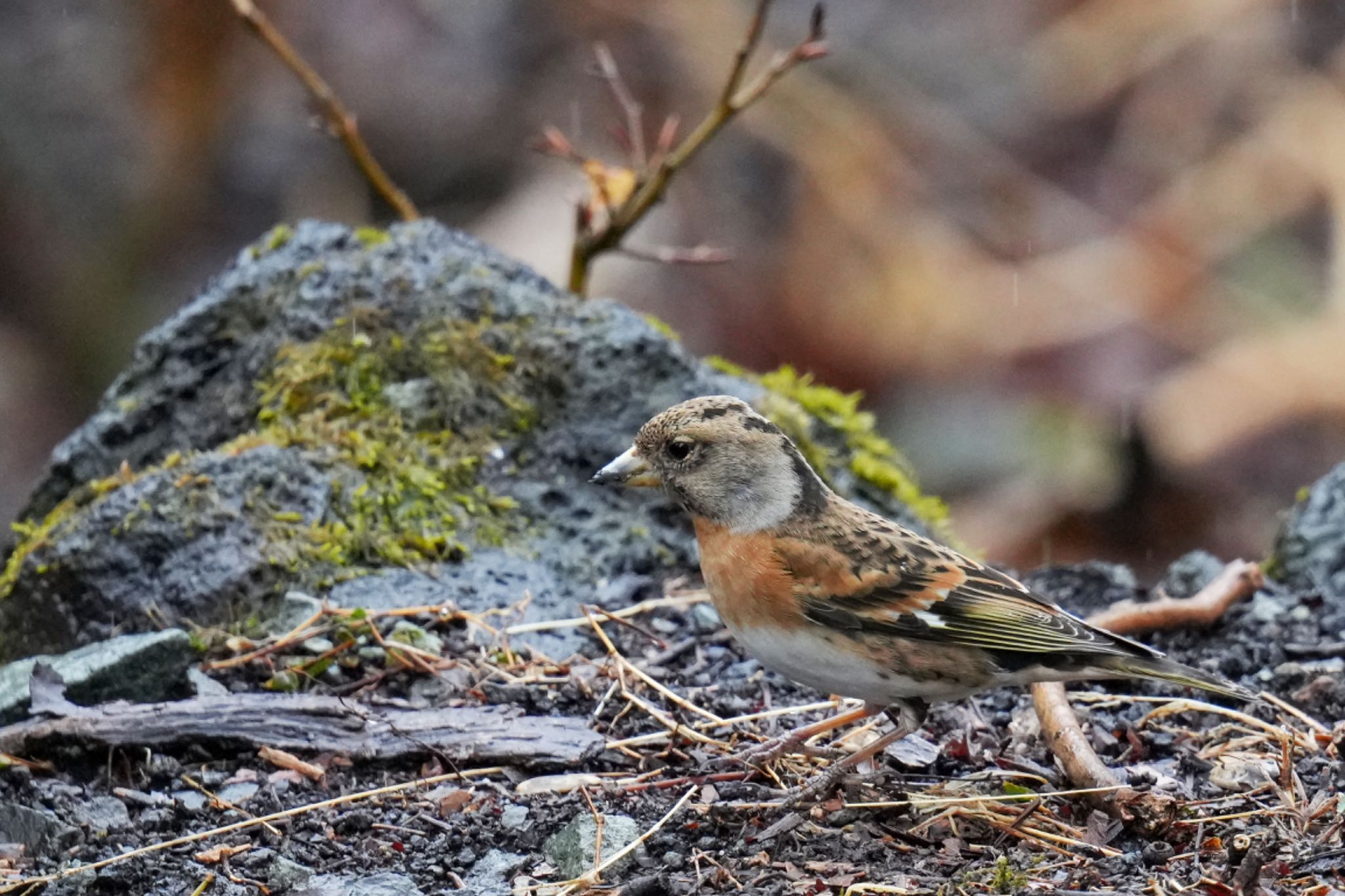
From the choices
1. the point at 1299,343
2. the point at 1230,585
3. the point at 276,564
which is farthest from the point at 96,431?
the point at 1299,343

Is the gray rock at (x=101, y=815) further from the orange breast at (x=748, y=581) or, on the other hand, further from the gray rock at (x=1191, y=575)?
the gray rock at (x=1191, y=575)

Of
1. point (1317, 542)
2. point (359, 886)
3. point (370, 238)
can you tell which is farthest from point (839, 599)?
point (370, 238)

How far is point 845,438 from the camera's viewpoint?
5.87 m

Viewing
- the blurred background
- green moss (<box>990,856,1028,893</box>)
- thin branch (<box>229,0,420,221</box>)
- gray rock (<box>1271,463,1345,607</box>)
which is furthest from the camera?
the blurred background

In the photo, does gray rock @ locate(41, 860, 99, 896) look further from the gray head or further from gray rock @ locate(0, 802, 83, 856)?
the gray head

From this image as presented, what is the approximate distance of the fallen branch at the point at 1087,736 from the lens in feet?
11.5

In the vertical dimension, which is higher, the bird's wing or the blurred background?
the blurred background

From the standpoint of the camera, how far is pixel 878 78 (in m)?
10.7

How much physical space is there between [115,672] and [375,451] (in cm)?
131

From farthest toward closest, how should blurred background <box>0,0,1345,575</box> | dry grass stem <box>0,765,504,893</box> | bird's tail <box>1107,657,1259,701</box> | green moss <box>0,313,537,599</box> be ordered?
blurred background <box>0,0,1345,575</box>
green moss <box>0,313,537,599</box>
bird's tail <box>1107,657,1259,701</box>
dry grass stem <box>0,765,504,893</box>

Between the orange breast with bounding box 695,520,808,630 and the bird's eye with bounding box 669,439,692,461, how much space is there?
21 cm

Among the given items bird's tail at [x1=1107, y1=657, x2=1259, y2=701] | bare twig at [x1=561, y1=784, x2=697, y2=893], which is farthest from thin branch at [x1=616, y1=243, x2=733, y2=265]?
bare twig at [x1=561, y1=784, x2=697, y2=893]

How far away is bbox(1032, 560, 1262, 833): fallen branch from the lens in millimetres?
3496

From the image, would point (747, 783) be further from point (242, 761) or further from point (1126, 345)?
point (1126, 345)
